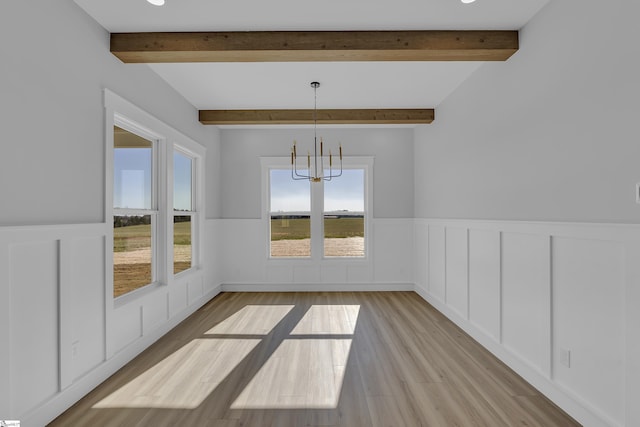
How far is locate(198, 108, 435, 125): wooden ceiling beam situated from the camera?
4664 millimetres

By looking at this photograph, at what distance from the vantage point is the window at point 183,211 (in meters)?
4.06

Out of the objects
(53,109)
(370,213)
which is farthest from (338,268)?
(53,109)

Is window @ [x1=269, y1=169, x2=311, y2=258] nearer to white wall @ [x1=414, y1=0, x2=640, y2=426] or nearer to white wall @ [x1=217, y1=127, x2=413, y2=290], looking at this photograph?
white wall @ [x1=217, y1=127, x2=413, y2=290]

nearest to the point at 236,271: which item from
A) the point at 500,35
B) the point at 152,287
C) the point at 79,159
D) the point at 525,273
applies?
the point at 152,287

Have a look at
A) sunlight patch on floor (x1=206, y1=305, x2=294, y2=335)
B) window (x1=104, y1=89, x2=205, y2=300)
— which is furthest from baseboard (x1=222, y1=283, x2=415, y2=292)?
window (x1=104, y1=89, x2=205, y2=300)

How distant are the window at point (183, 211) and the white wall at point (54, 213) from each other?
129cm

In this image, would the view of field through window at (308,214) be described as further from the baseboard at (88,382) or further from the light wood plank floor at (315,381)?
the baseboard at (88,382)

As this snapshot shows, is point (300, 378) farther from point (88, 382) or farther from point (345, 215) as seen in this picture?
point (345, 215)

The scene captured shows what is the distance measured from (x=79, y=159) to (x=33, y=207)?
0.53 m

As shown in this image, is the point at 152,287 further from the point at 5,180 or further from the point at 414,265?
the point at 414,265

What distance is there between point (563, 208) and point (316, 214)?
12.2 ft

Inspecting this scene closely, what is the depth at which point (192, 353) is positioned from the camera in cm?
304

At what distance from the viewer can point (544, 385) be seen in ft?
7.65

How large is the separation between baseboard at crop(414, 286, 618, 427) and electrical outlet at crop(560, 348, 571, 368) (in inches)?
6.7
